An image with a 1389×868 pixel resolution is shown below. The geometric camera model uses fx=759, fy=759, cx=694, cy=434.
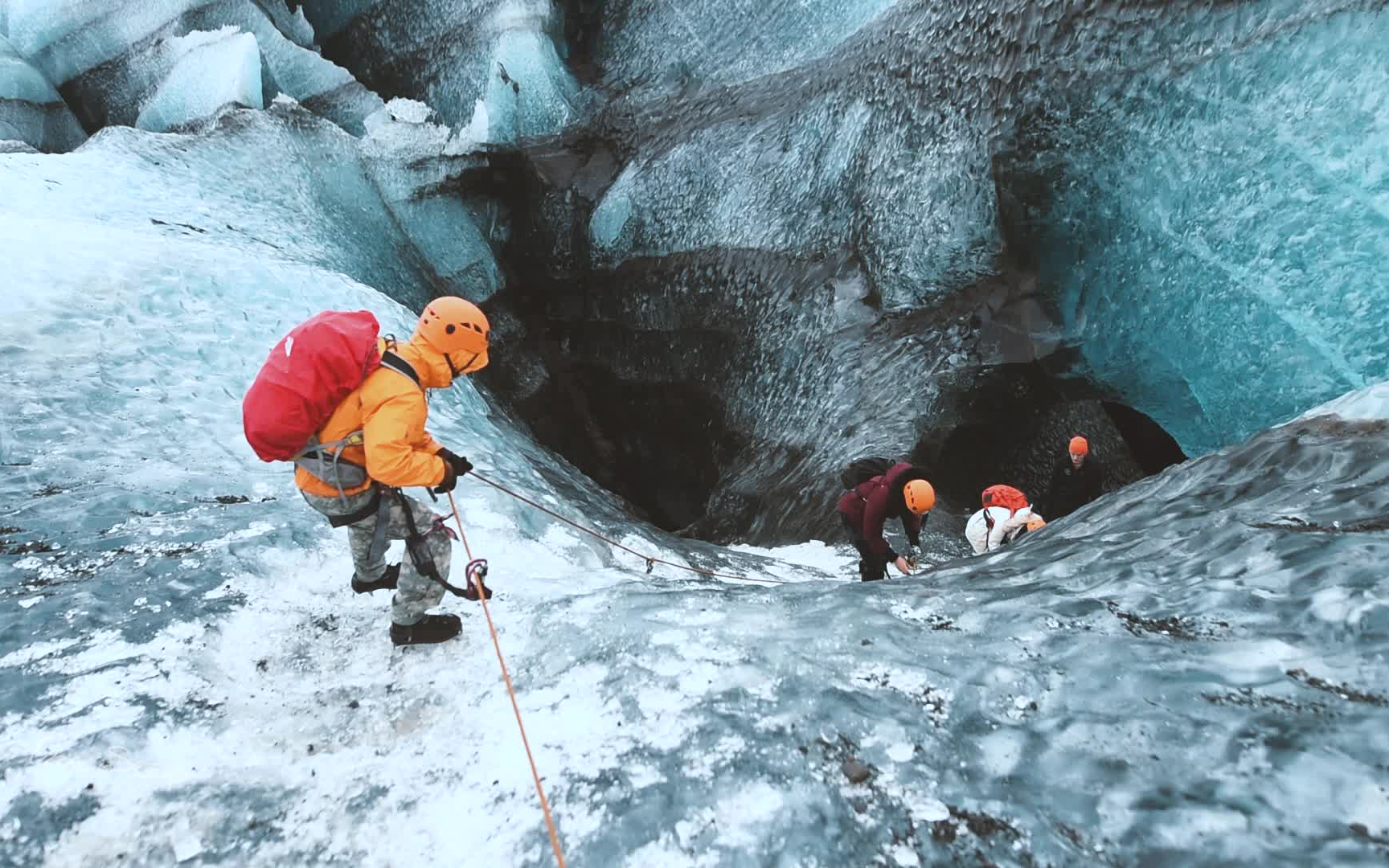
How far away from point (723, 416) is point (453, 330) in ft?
22.9

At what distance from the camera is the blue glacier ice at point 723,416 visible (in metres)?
2.12

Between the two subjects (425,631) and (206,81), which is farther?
(206,81)

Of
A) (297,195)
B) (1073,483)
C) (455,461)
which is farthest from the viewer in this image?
(297,195)

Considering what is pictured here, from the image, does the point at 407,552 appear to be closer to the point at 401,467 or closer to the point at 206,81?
the point at 401,467

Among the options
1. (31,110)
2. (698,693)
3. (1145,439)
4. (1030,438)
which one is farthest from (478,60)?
(698,693)

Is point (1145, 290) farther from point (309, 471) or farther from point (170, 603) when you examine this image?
point (170, 603)

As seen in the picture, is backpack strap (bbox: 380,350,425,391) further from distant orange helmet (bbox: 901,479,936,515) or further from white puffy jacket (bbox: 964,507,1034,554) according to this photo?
white puffy jacket (bbox: 964,507,1034,554)

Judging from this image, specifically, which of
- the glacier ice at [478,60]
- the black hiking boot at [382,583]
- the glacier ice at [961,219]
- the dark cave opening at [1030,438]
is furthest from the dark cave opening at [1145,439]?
the glacier ice at [478,60]

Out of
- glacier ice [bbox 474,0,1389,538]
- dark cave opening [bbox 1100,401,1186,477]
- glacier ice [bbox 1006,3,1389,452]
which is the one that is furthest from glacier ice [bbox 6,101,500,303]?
dark cave opening [bbox 1100,401,1186,477]

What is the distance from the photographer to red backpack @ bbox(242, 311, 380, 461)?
2463mm

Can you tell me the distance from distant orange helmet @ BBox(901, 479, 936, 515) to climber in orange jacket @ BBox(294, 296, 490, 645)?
2746mm

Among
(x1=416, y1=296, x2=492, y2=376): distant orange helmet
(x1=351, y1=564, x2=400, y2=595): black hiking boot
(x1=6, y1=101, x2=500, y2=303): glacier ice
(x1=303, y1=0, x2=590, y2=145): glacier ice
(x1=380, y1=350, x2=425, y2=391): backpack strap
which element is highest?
(x1=303, y1=0, x2=590, y2=145): glacier ice

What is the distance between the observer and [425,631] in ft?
9.86

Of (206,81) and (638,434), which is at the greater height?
(206,81)
